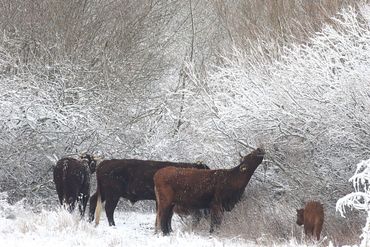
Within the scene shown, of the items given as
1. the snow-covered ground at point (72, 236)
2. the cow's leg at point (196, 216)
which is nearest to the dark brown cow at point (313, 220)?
the snow-covered ground at point (72, 236)

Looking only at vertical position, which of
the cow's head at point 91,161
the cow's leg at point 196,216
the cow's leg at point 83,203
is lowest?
the cow's leg at point 196,216

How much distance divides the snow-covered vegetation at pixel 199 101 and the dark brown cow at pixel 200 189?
1.55 ft

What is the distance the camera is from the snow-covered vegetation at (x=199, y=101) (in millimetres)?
13844

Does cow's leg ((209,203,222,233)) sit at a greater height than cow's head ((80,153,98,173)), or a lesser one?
lesser

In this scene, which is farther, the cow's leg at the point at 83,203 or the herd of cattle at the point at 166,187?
the cow's leg at the point at 83,203

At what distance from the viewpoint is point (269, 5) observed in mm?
21531

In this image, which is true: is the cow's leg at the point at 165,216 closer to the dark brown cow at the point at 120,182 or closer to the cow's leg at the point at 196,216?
the cow's leg at the point at 196,216

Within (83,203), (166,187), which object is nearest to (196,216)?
(166,187)

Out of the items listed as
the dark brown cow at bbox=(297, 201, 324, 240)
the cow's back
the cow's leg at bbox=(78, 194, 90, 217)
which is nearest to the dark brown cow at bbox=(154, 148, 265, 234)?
the cow's back

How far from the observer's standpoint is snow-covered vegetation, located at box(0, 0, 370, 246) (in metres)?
13.8

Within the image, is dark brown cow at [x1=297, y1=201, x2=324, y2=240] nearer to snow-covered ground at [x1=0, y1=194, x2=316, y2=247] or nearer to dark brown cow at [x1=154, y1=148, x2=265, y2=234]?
snow-covered ground at [x1=0, y1=194, x2=316, y2=247]

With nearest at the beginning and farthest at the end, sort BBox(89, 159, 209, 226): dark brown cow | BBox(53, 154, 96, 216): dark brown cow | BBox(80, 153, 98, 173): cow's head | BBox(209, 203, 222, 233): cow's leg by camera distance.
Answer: BBox(209, 203, 222, 233): cow's leg < BBox(89, 159, 209, 226): dark brown cow < BBox(53, 154, 96, 216): dark brown cow < BBox(80, 153, 98, 173): cow's head

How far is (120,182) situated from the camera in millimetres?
14086

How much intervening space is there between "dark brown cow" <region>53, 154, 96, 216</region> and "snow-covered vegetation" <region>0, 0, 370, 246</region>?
634mm
